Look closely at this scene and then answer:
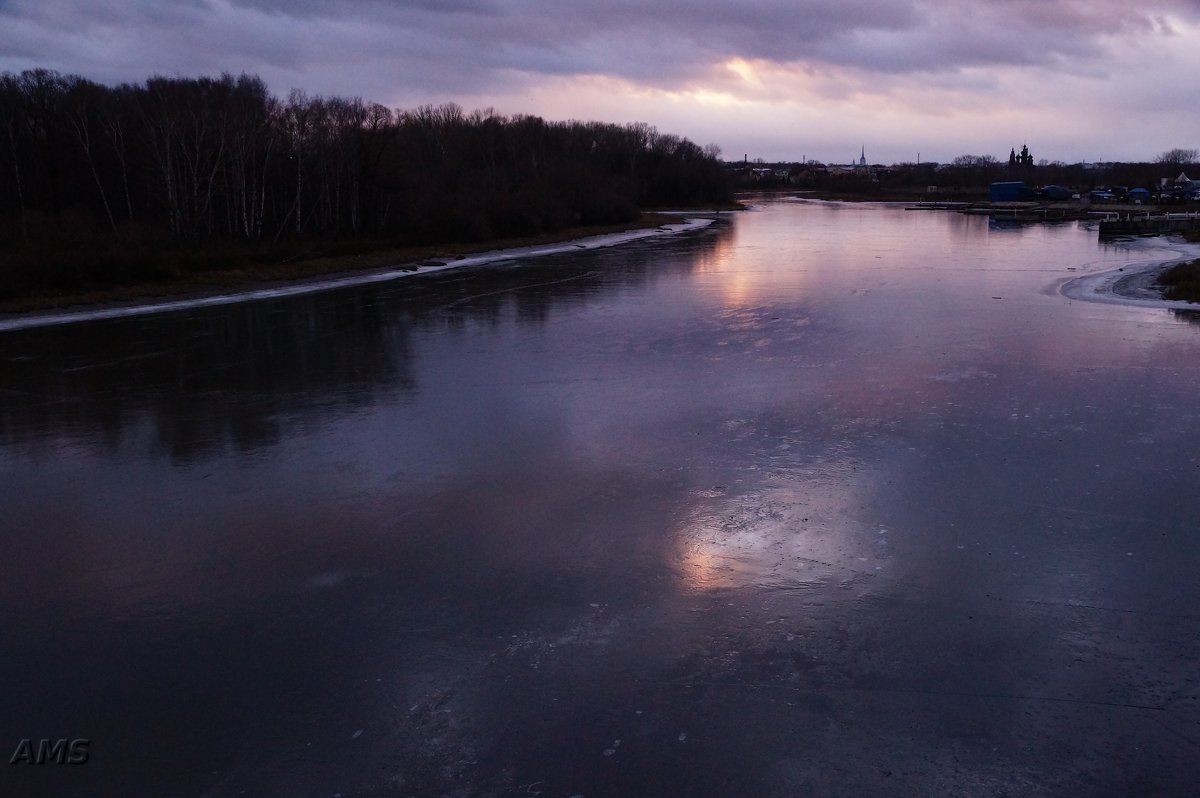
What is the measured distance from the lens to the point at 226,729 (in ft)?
14.7

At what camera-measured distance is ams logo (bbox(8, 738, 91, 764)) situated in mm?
4277

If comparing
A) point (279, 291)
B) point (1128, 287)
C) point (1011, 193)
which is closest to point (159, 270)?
point (279, 291)

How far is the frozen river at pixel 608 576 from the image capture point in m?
4.27

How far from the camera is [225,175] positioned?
36.8 meters

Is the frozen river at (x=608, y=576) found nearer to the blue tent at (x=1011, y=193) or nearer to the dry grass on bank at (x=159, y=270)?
the dry grass on bank at (x=159, y=270)

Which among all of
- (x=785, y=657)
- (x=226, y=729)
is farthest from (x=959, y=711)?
(x=226, y=729)

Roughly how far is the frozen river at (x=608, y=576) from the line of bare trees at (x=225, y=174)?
24078mm

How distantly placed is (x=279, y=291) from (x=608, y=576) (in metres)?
19.7

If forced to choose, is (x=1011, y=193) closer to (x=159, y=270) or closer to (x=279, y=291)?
(x=279, y=291)

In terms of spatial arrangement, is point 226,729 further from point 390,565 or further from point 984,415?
point 984,415

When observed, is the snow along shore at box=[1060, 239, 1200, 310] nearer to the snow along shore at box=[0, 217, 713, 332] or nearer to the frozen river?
the frozen river

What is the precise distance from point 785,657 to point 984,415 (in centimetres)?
611

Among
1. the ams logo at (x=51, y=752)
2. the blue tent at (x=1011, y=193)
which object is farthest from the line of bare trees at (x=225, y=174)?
the blue tent at (x=1011, y=193)

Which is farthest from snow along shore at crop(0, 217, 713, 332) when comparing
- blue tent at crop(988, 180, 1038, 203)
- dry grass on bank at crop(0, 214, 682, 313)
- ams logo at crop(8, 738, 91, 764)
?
blue tent at crop(988, 180, 1038, 203)
